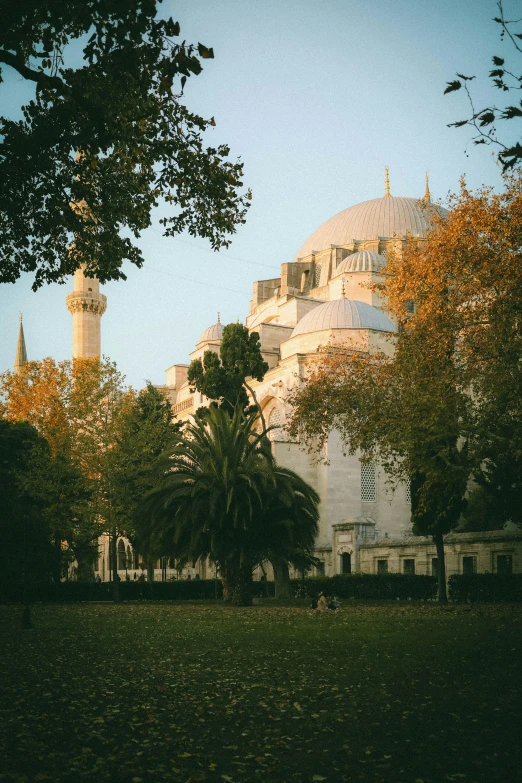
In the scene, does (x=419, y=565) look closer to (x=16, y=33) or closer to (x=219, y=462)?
(x=219, y=462)

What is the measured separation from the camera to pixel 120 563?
200 ft

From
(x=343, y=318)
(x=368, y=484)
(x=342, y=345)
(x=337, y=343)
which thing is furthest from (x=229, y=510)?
(x=343, y=318)

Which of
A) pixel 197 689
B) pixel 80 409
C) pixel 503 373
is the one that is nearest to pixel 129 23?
pixel 197 689

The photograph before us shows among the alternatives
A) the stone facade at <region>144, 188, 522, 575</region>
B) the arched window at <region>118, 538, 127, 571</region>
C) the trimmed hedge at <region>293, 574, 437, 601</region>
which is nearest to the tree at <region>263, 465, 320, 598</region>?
the trimmed hedge at <region>293, 574, 437, 601</region>

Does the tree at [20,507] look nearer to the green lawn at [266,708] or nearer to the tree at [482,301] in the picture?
the tree at [482,301]

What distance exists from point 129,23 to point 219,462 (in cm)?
1932

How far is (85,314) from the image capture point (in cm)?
5622

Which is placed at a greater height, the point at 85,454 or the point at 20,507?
the point at 85,454

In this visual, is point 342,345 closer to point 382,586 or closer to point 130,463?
point 130,463

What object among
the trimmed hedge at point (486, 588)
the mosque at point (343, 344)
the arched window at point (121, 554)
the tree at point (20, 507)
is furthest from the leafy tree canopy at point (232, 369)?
the arched window at point (121, 554)

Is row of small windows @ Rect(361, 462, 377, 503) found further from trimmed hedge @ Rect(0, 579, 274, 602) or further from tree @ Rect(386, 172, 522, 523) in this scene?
tree @ Rect(386, 172, 522, 523)

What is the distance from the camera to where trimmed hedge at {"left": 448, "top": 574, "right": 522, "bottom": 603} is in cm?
2497

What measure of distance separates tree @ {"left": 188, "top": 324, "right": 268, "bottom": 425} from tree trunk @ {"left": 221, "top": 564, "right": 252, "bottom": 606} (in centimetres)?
1542

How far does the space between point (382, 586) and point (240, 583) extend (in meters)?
5.82
